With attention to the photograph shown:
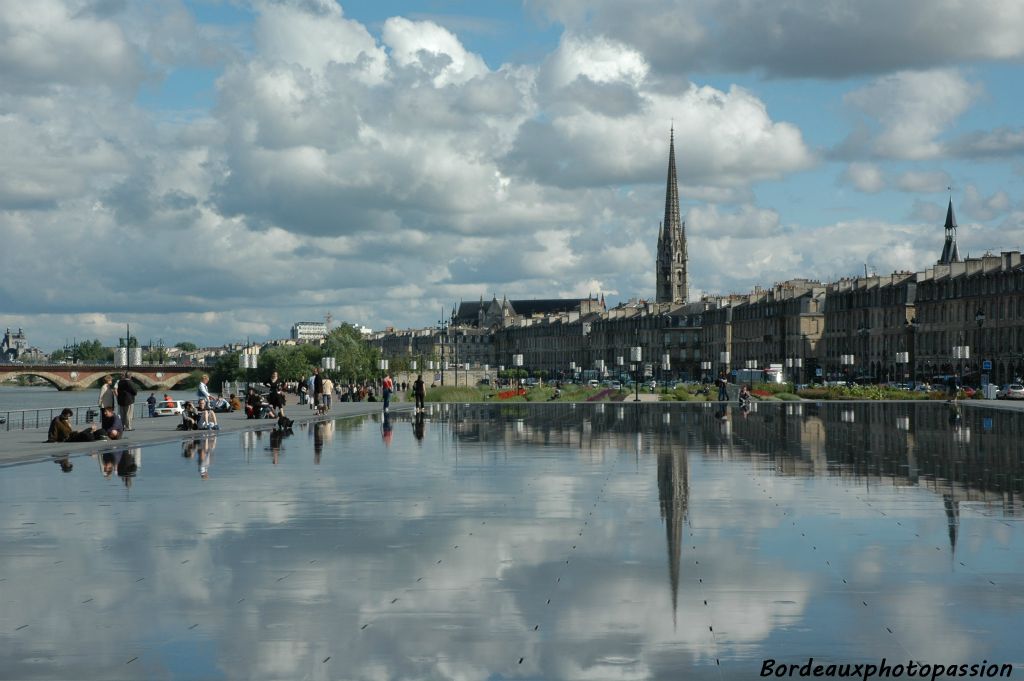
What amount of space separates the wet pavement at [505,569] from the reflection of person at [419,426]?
1208 cm

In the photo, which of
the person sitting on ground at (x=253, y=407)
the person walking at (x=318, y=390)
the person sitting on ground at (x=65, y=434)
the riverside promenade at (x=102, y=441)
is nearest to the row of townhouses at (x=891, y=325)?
the person walking at (x=318, y=390)

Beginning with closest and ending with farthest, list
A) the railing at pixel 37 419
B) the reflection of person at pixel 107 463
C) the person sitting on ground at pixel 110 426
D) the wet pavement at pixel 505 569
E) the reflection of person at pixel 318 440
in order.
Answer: the wet pavement at pixel 505 569, the reflection of person at pixel 107 463, the reflection of person at pixel 318 440, the person sitting on ground at pixel 110 426, the railing at pixel 37 419

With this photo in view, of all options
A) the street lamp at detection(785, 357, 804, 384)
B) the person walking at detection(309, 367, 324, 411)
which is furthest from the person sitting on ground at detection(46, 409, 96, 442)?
the street lamp at detection(785, 357, 804, 384)

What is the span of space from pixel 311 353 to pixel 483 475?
155 meters

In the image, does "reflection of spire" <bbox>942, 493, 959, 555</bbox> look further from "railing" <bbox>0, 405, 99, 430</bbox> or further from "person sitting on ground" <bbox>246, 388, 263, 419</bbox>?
"person sitting on ground" <bbox>246, 388, 263, 419</bbox>

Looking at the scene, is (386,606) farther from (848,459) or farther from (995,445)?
(995,445)

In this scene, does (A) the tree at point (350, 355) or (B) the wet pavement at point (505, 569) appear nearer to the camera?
(B) the wet pavement at point (505, 569)

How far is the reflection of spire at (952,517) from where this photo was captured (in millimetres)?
13938

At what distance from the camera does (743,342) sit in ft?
613

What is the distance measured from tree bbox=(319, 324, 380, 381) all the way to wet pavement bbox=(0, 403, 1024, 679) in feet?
416

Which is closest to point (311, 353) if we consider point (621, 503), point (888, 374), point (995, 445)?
point (888, 374)

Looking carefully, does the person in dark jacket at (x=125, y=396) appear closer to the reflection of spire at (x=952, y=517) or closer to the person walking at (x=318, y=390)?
the person walking at (x=318, y=390)

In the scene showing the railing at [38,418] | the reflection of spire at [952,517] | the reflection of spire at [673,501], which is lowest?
the reflection of spire at [952,517]

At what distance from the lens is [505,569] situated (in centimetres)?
1222
